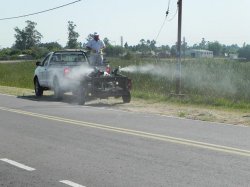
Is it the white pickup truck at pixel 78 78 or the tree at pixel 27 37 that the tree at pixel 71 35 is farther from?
the white pickup truck at pixel 78 78

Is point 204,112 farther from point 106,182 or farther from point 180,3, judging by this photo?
point 106,182

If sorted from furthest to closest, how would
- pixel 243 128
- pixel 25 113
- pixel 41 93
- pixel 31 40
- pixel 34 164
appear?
pixel 31 40 → pixel 41 93 → pixel 25 113 → pixel 243 128 → pixel 34 164

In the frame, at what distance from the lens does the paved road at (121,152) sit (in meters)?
6.59

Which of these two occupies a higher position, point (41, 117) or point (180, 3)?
point (180, 3)

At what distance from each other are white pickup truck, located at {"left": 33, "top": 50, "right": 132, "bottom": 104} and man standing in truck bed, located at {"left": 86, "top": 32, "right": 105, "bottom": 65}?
31cm

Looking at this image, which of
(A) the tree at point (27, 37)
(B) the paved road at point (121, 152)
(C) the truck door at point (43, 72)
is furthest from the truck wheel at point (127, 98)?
(A) the tree at point (27, 37)

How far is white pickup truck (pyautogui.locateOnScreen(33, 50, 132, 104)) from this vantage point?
17.7 meters

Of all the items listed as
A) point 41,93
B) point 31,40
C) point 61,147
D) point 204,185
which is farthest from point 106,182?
point 31,40

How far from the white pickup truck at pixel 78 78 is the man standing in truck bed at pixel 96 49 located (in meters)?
0.31

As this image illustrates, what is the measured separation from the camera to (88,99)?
18.8 meters

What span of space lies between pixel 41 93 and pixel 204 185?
53.3 feet

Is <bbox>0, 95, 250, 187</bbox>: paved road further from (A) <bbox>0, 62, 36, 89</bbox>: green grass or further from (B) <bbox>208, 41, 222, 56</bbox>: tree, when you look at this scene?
(B) <bbox>208, 41, 222, 56</bbox>: tree

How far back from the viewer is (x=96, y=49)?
19.8 metres

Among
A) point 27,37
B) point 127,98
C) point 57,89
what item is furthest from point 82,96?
point 27,37
